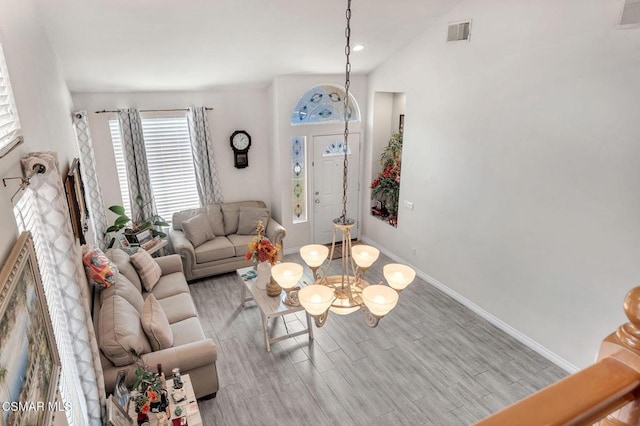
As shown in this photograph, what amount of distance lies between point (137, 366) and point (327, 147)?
4524 millimetres

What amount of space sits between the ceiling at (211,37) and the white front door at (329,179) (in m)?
1.26

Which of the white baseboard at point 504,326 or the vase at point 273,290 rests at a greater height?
the vase at point 273,290

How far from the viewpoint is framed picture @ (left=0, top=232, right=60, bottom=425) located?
1384 millimetres

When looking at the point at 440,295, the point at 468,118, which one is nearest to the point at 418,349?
the point at 440,295

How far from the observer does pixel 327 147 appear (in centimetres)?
672

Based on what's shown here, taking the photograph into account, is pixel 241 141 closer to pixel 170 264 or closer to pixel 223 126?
pixel 223 126

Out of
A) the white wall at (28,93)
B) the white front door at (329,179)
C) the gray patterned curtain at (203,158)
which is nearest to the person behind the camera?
the white wall at (28,93)

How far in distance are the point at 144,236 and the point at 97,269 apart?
6.26ft

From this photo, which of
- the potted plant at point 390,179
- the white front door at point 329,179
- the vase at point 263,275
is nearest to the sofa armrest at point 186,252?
the vase at point 263,275

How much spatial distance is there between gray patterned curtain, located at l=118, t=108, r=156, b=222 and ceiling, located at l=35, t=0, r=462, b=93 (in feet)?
1.42

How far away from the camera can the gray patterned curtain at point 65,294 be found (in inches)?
91.4

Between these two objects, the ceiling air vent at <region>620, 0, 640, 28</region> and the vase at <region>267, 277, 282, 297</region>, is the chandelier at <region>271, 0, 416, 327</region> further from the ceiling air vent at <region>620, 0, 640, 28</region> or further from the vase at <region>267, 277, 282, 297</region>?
the ceiling air vent at <region>620, 0, 640, 28</region>

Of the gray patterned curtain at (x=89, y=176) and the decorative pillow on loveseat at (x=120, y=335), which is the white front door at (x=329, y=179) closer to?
the gray patterned curtain at (x=89, y=176)
